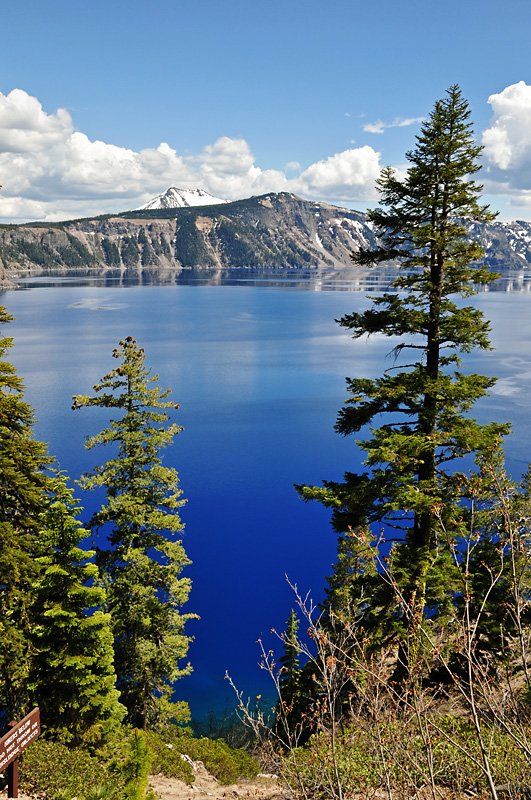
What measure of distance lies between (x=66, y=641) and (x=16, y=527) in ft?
10.8

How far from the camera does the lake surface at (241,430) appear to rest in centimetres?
3075

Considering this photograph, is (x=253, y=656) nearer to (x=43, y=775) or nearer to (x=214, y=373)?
(x=43, y=775)

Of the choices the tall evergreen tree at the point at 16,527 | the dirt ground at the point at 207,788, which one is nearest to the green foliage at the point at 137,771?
the dirt ground at the point at 207,788

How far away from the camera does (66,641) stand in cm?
1339

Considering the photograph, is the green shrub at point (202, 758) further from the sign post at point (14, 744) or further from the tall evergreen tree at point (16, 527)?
the sign post at point (14, 744)

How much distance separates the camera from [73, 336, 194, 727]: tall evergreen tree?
635 inches

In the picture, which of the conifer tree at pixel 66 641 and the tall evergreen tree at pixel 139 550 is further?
the tall evergreen tree at pixel 139 550

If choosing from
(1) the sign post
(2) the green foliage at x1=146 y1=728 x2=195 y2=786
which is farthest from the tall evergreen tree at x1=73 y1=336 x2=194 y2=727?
(1) the sign post

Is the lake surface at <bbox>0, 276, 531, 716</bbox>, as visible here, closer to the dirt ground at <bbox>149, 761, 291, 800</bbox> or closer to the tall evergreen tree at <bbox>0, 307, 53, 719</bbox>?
the dirt ground at <bbox>149, 761, 291, 800</bbox>

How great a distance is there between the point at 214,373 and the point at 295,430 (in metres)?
25.5

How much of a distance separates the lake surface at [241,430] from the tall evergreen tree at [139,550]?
7.60 m

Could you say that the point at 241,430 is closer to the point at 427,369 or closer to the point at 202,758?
the point at 202,758

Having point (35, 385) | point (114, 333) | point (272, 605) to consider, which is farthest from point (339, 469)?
point (114, 333)

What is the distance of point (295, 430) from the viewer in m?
53.2
